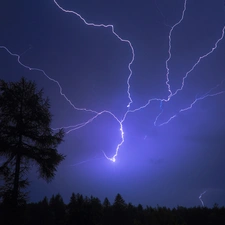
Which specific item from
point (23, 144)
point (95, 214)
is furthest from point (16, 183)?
point (95, 214)

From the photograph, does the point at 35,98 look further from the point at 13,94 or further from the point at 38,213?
the point at 38,213

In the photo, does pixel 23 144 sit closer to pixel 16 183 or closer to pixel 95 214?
pixel 16 183

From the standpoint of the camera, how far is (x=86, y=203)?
52.2ft

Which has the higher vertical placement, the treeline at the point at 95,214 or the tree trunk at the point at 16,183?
the tree trunk at the point at 16,183

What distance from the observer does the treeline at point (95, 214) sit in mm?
8344

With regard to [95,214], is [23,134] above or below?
above

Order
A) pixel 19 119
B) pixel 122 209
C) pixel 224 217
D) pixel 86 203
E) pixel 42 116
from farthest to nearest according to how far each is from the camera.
A: pixel 122 209, pixel 224 217, pixel 86 203, pixel 42 116, pixel 19 119

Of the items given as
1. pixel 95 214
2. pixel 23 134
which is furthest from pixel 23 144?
pixel 95 214

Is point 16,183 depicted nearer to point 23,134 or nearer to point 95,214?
point 23,134

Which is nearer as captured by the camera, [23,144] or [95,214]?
[23,144]

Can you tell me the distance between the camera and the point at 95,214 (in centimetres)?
1572

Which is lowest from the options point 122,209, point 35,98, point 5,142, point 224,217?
point 224,217

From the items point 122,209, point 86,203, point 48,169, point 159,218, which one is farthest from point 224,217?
point 48,169

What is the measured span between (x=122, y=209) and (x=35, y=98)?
3822cm
